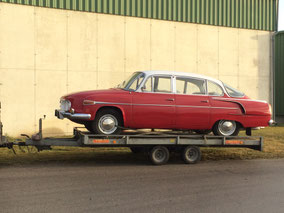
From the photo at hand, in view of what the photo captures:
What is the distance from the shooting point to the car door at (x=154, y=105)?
26.0 feet

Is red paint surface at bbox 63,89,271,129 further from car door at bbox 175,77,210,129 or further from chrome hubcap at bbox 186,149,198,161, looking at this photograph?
chrome hubcap at bbox 186,149,198,161

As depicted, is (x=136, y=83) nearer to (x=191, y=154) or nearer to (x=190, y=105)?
(x=190, y=105)

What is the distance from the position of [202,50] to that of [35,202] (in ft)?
39.2

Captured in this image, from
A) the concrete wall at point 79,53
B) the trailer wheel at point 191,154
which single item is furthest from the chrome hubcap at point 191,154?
the concrete wall at point 79,53

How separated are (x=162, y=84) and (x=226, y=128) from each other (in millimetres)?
2084

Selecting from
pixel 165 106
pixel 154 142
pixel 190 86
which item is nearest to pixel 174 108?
pixel 165 106

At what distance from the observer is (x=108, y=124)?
7.75 meters

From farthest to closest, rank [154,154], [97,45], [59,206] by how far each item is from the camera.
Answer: [97,45] < [154,154] < [59,206]

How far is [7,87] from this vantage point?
12.4 m

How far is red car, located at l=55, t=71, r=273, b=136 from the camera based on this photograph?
7664mm

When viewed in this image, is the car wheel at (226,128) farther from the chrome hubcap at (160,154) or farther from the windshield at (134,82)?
the windshield at (134,82)

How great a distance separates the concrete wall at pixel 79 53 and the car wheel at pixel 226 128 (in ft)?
20.6

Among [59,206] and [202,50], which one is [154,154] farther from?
[202,50]

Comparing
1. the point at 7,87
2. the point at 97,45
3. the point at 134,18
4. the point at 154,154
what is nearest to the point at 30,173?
the point at 154,154
